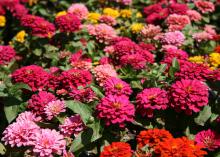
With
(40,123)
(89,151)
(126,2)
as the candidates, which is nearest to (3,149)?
(40,123)

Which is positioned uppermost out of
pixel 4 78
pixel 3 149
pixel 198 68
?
→ pixel 198 68

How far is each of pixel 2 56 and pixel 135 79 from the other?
1.04m

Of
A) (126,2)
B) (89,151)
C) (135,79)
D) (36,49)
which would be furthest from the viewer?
(126,2)

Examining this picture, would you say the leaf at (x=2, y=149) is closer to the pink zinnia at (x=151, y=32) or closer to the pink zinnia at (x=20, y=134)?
the pink zinnia at (x=20, y=134)

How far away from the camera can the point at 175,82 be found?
265 centimetres

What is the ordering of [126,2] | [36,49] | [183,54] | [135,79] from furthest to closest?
[126,2] < [36,49] < [183,54] < [135,79]

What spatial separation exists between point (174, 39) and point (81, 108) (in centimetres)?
131

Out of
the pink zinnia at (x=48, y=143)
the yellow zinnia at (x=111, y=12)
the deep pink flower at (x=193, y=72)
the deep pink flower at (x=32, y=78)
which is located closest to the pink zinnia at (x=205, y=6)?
the yellow zinnia at (x=111, y=12)

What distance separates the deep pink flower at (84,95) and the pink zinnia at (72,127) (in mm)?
162

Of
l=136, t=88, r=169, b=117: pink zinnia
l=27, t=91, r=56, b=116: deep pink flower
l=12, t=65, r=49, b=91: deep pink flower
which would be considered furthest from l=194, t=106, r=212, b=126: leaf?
l=12, t=65, r=49, b=91: deep pink flower

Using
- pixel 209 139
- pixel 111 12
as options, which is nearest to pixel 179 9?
pixel 111 12

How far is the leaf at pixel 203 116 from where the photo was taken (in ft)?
8.10

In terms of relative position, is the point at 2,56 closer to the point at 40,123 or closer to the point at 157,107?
the point at 40,123

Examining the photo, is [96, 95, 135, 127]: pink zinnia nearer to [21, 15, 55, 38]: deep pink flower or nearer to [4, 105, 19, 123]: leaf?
[4, 105, 19, 123]: leaf
